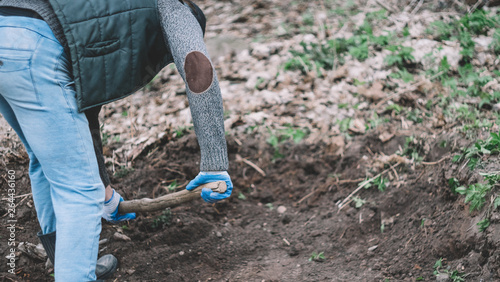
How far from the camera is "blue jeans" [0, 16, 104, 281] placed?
1.56 metres

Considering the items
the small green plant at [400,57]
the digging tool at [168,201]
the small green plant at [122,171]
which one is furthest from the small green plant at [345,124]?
the digging tool at [168,201]

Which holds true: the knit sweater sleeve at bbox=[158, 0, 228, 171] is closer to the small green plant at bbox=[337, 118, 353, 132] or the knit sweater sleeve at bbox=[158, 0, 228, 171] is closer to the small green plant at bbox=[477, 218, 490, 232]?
the small green plant at bbox=[477, 218, 490, 232]

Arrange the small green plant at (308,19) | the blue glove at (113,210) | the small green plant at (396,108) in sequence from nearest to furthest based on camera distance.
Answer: the blue glove at (113,210) < the small green plant at (396,108) < the small green plant at (308,19)

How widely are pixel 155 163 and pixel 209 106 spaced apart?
166 cm

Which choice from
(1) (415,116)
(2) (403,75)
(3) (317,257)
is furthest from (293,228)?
(2) (403,75)

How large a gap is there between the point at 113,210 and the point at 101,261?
0.31m

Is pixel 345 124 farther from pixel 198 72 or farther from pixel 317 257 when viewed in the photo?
pixel 198 72

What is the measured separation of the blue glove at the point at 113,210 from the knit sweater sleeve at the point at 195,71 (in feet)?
2.58

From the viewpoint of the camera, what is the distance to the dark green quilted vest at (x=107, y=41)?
1.59 m

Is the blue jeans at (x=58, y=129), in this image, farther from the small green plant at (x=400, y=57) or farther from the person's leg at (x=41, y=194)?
the small green plant at (x=400, y=57)

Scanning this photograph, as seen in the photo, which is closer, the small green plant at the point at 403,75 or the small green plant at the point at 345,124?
the small green plant at the point at 345,124

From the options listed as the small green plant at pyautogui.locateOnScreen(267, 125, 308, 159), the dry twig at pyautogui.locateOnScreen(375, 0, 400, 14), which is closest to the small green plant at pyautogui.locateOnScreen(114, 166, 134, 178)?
the small green plant at pyautogui.locateOnScreen(267, 125, 308, 159)

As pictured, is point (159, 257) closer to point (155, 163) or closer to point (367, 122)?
point (155, 163)

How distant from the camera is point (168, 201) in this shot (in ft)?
6.90
